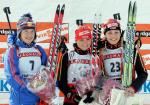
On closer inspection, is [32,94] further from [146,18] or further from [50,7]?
[146,18]

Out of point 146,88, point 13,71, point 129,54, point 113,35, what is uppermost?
point 113,35

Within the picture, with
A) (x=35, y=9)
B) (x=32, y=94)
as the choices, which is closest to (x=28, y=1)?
(x=35, y=9)

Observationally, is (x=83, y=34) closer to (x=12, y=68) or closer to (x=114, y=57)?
(x=114, y=57)

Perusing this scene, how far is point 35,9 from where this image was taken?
6023 millimetres

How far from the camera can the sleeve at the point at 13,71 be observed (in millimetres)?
4473

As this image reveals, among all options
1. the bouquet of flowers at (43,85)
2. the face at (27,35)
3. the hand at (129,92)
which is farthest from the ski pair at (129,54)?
the face at (27,35)

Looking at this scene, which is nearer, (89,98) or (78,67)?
(89,98)

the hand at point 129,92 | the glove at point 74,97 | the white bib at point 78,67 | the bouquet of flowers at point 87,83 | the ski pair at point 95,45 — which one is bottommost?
the glove at point 74,97

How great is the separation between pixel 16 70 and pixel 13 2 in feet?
5.58

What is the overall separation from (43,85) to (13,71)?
31 centimetres

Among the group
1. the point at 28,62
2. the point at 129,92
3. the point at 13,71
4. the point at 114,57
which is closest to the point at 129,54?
the point at 114,57

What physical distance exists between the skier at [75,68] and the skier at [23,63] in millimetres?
237

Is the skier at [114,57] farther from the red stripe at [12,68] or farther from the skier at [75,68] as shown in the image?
the red stripe at [12,68]

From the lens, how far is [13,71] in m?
4.48
